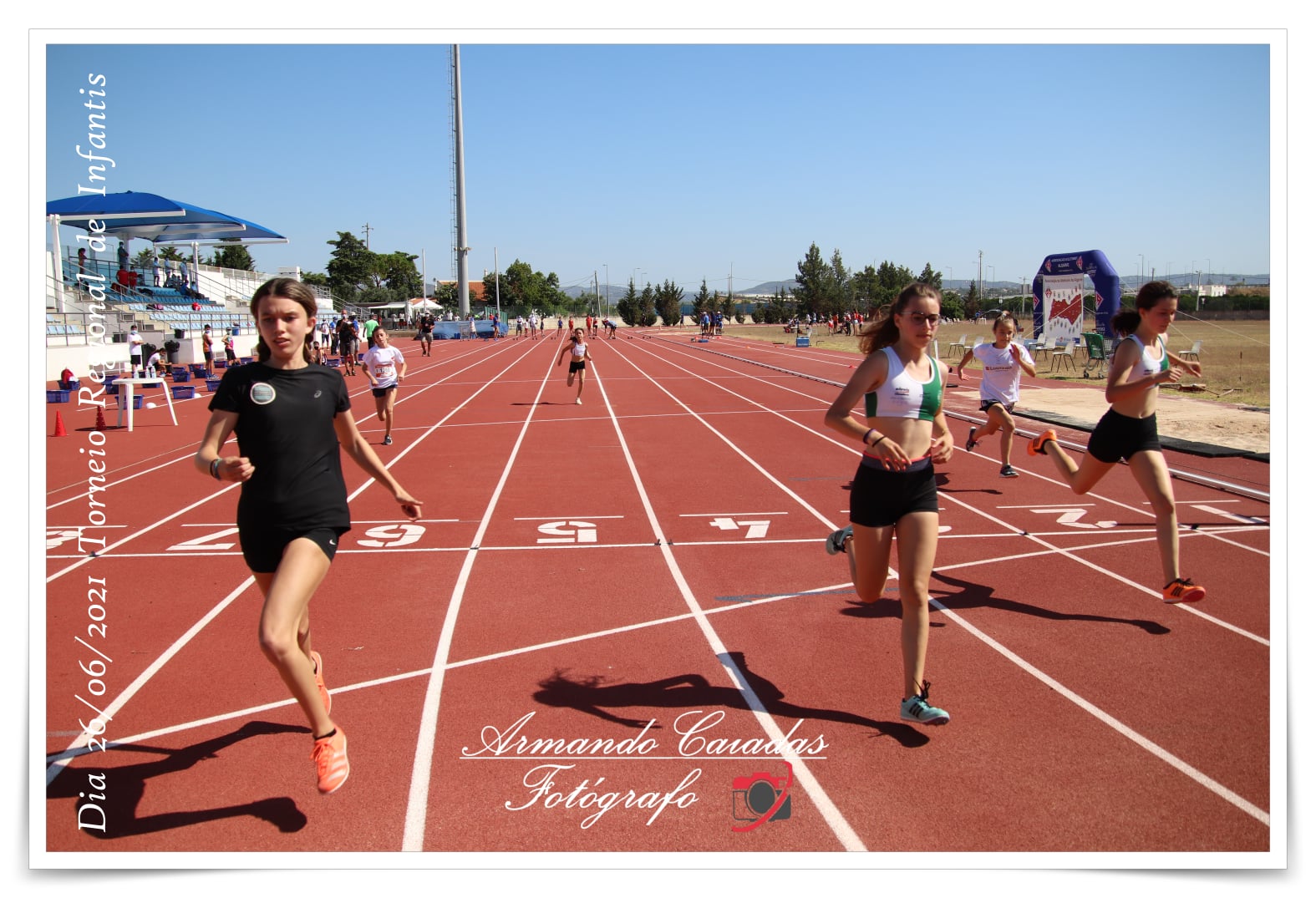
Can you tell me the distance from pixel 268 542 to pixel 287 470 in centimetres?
30

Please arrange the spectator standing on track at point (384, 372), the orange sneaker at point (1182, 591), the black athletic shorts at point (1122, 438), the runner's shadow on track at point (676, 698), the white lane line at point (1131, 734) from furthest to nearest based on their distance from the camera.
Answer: the spectator standing on track at point (384, 372) < the black athletic shorts at point (1122, 438) < the orange sneaker at point (1182, 591) < the runner's shadow on track at point (676, 698) < the white lane line at point (1131, 734)

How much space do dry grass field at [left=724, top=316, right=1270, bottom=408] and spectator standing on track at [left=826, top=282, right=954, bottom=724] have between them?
9.30 ft

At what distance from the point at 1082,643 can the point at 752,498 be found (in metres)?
4.61

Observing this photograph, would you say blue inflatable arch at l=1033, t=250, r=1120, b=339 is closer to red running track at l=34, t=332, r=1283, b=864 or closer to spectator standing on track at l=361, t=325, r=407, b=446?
red running track at l=34, t=332, r=1283, b=864

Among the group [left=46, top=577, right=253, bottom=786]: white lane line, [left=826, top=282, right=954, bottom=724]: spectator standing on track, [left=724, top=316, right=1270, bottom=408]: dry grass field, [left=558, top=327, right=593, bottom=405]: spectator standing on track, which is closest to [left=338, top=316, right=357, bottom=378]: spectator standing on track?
[left=558, top=327, right=593, bottom=405]: spectator standing on track

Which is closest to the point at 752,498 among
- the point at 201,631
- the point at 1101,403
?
the point at 201,631

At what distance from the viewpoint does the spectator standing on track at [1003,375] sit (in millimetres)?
9703

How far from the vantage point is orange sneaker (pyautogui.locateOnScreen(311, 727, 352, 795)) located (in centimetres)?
345

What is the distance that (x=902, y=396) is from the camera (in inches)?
164

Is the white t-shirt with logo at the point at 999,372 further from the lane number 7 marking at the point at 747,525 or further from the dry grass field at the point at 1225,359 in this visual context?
the lane number 7 marking at the point at 747,525

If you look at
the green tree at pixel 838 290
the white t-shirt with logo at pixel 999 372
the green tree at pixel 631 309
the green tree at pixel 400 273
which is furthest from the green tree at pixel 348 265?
the white t-shirt with logo at pixel 999 372

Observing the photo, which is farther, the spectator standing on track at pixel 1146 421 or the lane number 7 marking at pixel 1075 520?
the lane number 7 marking at pixel 1075 520

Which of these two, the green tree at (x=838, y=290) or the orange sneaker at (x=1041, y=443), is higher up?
the green tree at (x=838, y=290)

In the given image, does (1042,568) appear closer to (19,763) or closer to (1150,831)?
(1150,831)
